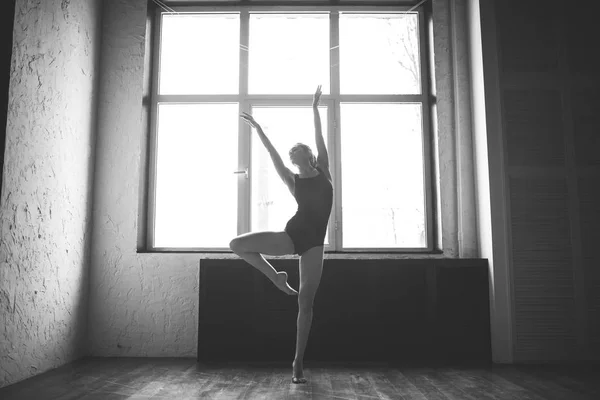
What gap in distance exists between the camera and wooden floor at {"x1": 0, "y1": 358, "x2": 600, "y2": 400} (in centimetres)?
238

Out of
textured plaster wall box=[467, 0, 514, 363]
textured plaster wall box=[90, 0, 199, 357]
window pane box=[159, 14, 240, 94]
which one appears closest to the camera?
textured plaster wall box=[467, 0, 514, 363]

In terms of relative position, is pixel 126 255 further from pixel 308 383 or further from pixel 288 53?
pixel 288 53

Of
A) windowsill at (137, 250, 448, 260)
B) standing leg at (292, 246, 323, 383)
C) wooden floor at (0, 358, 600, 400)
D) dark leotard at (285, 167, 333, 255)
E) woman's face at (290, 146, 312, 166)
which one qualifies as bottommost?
wooden floor at (0, 358, 600, 400)

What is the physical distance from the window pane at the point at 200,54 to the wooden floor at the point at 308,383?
2.29 m

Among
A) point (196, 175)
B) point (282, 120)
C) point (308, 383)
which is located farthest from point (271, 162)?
point (308, 383)

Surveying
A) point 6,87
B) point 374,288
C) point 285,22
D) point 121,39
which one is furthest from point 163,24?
point 374,288

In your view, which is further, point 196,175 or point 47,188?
point 196,175

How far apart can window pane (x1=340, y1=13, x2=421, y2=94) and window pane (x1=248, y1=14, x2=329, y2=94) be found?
0.62 feet

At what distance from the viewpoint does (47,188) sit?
2998 mm

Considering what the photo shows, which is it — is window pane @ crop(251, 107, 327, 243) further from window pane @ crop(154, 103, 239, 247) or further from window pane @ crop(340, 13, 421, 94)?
window pane @ crop(340, 13, 421, 94)

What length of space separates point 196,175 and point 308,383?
1997mm

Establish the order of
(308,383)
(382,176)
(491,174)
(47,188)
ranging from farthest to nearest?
(382,176)
(491,174)
(47,188)
(308,383)

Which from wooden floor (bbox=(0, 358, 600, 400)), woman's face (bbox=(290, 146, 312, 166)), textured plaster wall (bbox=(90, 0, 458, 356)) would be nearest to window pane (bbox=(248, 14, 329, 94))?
textured plaster wall (bbox=(90, 0, 458, 356))

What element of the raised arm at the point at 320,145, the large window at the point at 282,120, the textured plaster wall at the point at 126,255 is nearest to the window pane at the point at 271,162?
the large window at the point at 282,120
